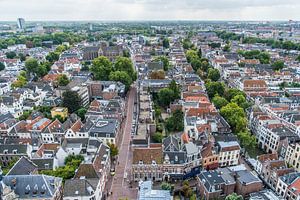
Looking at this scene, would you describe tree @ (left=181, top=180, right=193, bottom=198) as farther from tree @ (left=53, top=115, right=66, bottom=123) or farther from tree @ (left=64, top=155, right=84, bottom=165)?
tree @ (left=53, top=115, right=66, bottom=123)

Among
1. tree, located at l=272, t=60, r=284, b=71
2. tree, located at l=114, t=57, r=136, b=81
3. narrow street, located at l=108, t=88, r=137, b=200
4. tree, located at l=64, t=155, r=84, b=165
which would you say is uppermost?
tree, located at l=114, t=57, r=136, b=81

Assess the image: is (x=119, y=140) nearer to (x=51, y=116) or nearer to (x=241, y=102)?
(x=51, y=116)

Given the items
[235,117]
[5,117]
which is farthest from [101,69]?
[235,117]

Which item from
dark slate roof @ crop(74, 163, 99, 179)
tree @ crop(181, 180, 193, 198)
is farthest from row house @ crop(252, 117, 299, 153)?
dark slate roof @ crop(74, 163, 99, 179)

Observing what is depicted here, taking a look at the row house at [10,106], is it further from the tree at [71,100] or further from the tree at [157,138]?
the tree at [157,138]

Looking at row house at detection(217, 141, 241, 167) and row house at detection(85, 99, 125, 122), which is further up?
row house at detection(85, 99, 125, 122)

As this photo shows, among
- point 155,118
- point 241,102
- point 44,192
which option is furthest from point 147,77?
point 44,192

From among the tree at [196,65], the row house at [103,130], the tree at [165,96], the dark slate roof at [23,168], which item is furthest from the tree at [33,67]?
the dark slate roof at [23,168]
